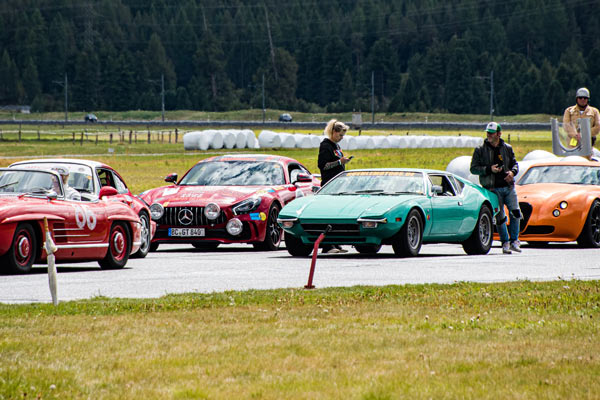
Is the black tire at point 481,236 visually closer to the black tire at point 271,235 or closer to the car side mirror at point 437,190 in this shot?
the car side mirror at point 437,190

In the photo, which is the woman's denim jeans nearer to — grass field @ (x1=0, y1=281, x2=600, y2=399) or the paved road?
the paved road

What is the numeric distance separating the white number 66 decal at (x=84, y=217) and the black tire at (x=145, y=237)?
2392 mm

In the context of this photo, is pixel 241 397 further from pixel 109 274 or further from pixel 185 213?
pixel 185 213

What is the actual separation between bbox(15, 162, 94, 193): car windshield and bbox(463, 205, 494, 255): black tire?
565cm

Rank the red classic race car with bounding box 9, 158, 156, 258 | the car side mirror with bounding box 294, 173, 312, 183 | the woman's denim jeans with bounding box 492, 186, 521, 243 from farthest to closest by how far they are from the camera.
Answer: the car side mirror with bounding box 294, 173, 312, 183
the woman's denim jeans with bounding box 492, 186, 521, 243
the red classic race car with bounding box 9, 158, 156, 258

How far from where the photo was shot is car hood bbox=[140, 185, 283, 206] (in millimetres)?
17641

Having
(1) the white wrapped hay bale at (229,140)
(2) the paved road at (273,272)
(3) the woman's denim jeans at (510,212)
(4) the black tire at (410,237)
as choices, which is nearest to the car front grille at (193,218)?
(2) the paved road at (273,272)

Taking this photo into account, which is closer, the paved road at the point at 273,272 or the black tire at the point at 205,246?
the paved road at the point at 273,272

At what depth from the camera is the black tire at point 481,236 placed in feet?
55.3

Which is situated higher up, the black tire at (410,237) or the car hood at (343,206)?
the car hood at (343,206)

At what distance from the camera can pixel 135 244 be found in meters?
15.0

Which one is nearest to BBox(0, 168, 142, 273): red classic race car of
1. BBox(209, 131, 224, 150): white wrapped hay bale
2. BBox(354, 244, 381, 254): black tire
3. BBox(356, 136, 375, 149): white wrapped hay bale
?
BBox(354, 244, 381, 254): black tire

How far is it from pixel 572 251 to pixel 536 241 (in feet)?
7.44

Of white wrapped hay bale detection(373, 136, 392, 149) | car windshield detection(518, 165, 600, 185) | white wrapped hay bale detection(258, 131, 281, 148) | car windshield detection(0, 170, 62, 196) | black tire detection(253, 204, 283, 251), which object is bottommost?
white wrapped hay bale detection(373, 136, 392, 149)
